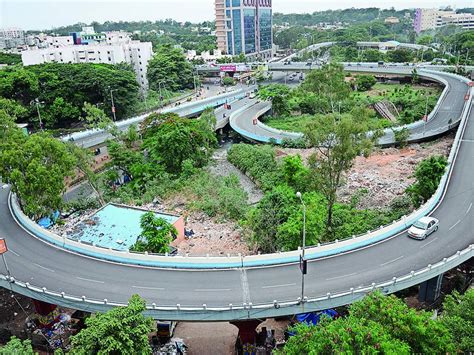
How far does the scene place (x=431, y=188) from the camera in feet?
130

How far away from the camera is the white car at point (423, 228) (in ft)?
104

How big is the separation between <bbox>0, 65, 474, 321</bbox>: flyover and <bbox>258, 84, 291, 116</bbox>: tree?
54.2 metres

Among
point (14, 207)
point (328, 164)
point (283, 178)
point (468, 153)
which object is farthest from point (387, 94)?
point (14, 207)

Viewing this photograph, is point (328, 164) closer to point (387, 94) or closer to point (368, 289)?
point (368, 289)

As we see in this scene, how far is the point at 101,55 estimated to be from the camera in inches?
4695

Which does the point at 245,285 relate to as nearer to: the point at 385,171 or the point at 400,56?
the point at 385,171

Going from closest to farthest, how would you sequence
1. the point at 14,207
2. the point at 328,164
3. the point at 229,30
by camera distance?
the point at 328,164 < the point at 14,207 < the point at 229,30

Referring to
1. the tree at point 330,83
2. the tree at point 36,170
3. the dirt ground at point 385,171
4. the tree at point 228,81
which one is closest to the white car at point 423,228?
the dirt ground at point 385,171

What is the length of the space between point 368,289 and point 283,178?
2638 cm

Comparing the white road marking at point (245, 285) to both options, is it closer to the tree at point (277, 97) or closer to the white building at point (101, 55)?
the tree at point (277, 97)

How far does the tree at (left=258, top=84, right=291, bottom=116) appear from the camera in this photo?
84625 millimetres

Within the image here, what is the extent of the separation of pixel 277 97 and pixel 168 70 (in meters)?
44.3

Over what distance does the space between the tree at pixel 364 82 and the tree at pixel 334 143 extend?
73530 mm

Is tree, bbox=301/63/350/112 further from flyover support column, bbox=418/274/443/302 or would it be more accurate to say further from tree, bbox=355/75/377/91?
flyover support column, bbox=418/274/443/302
